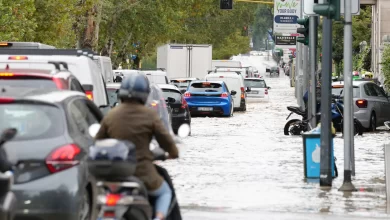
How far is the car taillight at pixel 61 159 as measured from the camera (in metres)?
9.94

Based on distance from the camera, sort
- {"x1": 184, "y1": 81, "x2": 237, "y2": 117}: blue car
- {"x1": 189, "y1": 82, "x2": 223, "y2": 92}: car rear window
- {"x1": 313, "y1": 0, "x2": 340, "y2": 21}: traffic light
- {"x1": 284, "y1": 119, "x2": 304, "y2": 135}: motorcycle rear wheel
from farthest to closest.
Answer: {"x1": 189, "y1": 82, "x2": 223, "y2": 92}: car rear window < {"x1": 184, "y1": 81, "x2": 237, "y2": 117}: blue car < {"x1": 284, "y1": 119, "x2": 304, "y2": 135}: motorcycle rear wheel < {"x1": 313, "y1": 0, "x2": 340, "y2": 21}: traffic light

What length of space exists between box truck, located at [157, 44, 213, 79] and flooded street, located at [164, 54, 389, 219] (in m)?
30.3

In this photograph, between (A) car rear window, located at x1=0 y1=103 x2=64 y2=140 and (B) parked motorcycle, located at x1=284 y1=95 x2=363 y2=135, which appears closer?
(A) car rear window, located at x1=0 y1=103 x2=64 y2=140

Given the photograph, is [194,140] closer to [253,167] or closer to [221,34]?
[253,167]

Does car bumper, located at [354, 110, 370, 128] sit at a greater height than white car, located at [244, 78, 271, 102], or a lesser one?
greater

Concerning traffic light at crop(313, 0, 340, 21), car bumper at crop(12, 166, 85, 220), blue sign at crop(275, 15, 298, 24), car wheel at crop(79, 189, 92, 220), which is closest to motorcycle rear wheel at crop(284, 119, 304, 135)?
blue sign at crop(275, 15, 298, 24)

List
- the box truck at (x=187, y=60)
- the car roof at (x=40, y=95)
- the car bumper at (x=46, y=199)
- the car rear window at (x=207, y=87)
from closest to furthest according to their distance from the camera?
the car bumper at (x=46, y=199) < the car roof at (x=40, y=95) < the car rear window at (x=207, y=87) < the box truck at (x=187, y=60)

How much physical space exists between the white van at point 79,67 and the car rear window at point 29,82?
10.9ft

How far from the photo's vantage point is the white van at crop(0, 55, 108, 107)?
1612 centimetres

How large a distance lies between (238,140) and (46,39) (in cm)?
1681

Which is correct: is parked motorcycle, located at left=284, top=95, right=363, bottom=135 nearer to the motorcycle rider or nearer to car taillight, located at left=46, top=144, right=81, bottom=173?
car taillight, located at left=46, top=144, right=81, bottom=173

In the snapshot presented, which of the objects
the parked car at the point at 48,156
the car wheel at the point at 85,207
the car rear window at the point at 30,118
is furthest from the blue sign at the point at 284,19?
the car rear window at the point at 30,118

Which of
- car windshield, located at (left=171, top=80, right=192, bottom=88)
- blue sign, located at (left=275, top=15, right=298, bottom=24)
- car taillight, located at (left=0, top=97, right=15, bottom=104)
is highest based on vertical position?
blue sign, located at (left=275, top=15, right=298, bottom=24)

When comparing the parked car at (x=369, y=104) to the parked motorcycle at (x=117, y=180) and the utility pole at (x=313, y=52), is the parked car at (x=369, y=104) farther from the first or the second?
the parked motorcycle at (x=117, y=180)
